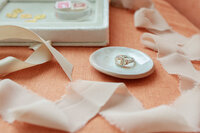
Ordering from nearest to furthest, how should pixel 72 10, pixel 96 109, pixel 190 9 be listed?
pixel 96 109 → pixel 72 10 → pixel 190 9

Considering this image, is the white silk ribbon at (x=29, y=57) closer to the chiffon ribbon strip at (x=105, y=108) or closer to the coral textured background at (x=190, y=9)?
the chiffon ribbon strip at (x=105, y=108)

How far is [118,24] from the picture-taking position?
759mm

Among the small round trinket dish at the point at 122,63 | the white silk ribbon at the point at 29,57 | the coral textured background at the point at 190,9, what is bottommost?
the coral textured background at the point at 190,9

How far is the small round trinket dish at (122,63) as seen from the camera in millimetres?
479

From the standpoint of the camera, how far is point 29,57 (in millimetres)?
531

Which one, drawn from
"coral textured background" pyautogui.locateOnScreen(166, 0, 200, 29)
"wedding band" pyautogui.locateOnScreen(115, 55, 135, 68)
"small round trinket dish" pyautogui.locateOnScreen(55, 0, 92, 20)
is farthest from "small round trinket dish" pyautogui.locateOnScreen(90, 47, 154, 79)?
"coral textured background" pyautogui.locateOnScreen(166, 0, 200, 29)

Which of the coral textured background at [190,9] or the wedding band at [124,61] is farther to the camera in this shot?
the coral textured background at [190,9]

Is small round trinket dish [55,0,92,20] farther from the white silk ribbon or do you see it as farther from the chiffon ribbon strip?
the chiffon ribbon strip

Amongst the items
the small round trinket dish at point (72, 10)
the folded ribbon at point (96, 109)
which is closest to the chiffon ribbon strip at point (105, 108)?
the folded ribbon at point (96, 109)

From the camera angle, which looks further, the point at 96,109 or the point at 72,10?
the point at 72,10

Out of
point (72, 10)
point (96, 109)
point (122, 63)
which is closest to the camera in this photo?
point (96, 109)

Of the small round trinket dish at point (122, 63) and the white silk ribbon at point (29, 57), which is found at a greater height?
the white silk ribbon at point (29, 57)

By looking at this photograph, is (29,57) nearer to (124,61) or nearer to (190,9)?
(124,61)

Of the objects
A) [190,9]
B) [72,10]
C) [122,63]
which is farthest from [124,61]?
[190,9]
